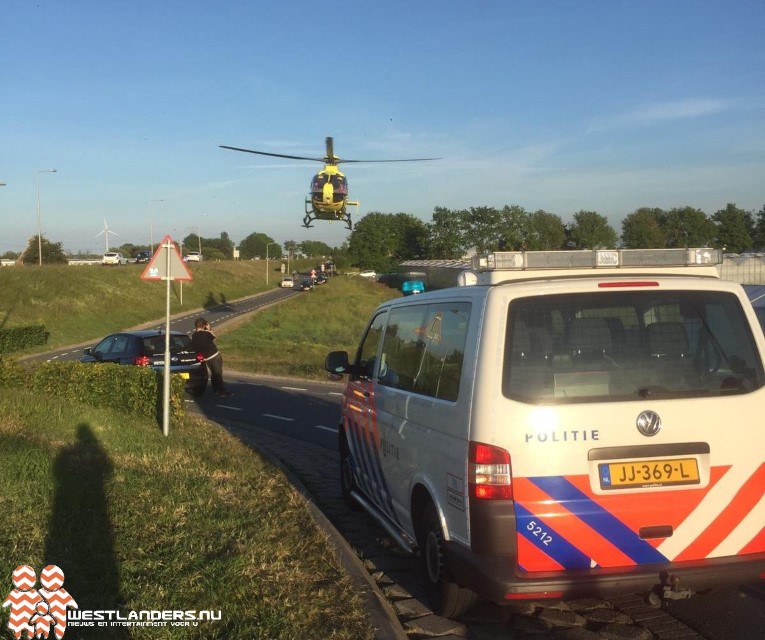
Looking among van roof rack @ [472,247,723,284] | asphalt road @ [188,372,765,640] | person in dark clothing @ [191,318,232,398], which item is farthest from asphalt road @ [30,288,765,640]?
person in dark clothing @ [191,318,232,398]

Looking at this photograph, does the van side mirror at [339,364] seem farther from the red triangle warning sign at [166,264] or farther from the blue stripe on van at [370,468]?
the red triangle warning sign at [166,264]

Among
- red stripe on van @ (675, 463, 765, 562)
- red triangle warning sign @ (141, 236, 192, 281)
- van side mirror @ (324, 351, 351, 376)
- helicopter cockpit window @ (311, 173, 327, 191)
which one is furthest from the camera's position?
helicopter cockpit window @ (311, 173, 327, 191)

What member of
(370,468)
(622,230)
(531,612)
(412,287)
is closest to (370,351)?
(412,287)

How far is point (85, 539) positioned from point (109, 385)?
24.6 feet

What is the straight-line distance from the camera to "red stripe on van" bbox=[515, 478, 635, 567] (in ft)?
13.6

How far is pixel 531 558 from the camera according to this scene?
13.7 ft

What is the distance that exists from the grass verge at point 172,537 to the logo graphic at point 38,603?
0.25ft

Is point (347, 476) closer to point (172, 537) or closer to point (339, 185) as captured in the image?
point (172, 537)

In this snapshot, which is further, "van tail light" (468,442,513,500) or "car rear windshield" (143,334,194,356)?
"car rear windshield" (143,334,194,356)

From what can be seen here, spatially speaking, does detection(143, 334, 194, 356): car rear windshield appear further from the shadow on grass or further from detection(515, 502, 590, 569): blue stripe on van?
detection(515, 502, 590, 569): blue stripe on van

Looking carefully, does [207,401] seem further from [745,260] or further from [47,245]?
[47,245]

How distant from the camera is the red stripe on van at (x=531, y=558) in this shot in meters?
4.14

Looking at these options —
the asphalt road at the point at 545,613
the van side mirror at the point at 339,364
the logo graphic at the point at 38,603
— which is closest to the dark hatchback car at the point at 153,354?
the asphalt road at the point at 545,613

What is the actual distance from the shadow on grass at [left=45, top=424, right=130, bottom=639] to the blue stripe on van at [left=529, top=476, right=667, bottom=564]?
2313 mm
